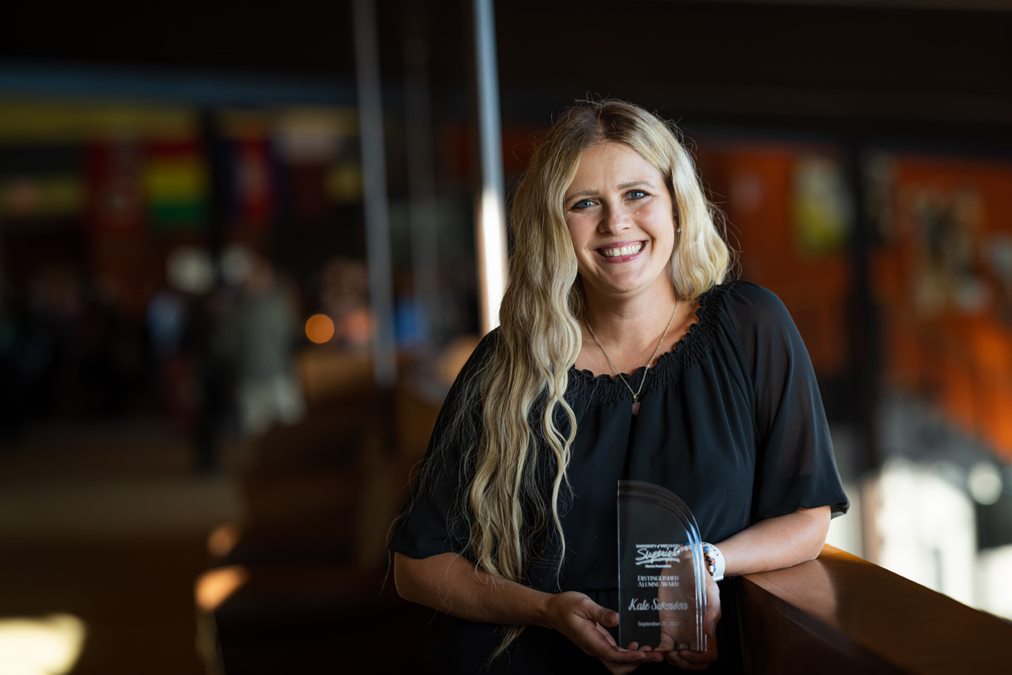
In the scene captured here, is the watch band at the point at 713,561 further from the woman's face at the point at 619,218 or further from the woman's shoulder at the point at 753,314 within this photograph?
the woman's face at the point at 619,218

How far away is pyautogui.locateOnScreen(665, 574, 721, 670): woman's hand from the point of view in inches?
65.2

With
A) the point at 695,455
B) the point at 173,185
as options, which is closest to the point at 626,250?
the point at 695,455

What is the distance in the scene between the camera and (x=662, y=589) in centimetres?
166

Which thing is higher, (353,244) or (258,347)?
(353,244)

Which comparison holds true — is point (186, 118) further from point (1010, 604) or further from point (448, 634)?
point (448, 634)

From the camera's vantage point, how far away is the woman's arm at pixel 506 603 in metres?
1.70

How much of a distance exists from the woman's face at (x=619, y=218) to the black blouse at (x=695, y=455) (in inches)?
5.0

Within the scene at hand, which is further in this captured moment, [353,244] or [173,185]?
[173,185]

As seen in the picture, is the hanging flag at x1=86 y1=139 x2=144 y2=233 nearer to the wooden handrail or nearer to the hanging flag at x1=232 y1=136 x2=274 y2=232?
the hanging flag at x1=232 y1=136 x2=274 y2=232

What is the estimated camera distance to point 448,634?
1.91m

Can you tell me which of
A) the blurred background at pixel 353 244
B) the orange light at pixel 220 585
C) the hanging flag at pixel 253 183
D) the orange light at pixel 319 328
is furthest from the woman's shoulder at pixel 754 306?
the hanging flag at pixel 253 183

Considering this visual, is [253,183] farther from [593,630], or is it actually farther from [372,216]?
[593,630]

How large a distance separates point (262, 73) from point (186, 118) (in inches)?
91.5

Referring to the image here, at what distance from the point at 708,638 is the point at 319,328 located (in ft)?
→ 38.7
